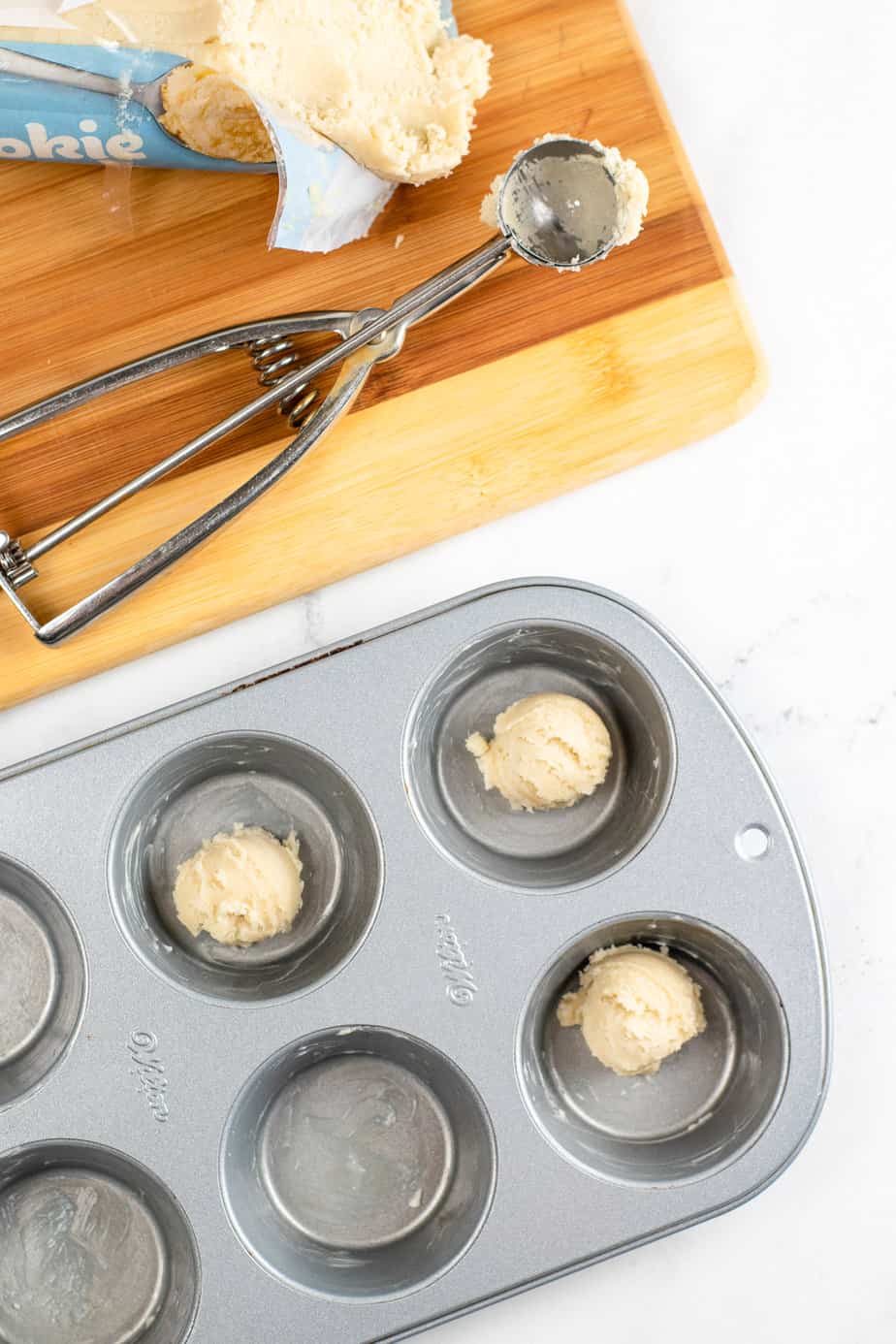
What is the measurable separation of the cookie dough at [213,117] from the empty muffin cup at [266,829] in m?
0.49

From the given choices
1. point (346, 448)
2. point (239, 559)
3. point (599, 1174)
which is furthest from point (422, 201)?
point (599, 1174)

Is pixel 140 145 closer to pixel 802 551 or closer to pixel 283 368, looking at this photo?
pixel 283 368

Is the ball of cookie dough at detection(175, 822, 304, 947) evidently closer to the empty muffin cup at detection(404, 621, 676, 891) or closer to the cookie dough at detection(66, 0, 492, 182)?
the empty muffin cup at detection(404, 621, 676, 891)

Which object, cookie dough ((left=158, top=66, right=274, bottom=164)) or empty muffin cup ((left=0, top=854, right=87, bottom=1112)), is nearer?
cookie dough ((left=158, top=66, right=274, bottom=164))

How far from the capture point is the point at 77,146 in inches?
35.7

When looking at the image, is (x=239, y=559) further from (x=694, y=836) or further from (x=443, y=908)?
(x=694, y=836)

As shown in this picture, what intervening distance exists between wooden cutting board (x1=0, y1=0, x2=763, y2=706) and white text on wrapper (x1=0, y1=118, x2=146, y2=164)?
0.14ft

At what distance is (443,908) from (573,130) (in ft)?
2.22

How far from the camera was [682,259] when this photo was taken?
3.17 ft

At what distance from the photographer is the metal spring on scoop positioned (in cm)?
95

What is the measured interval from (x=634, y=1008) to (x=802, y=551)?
0.45m

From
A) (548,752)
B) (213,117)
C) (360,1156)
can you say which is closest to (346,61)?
(213,117)

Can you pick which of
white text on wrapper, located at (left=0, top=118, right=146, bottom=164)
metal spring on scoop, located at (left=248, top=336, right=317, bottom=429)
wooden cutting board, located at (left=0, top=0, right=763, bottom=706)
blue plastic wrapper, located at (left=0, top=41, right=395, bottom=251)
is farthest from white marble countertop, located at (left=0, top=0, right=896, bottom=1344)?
white text on wrapper, located at (left=0, top=118, right=146, bottom=164)

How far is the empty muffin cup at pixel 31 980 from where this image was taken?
989 mm
